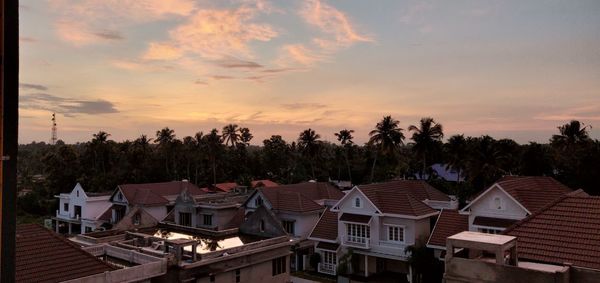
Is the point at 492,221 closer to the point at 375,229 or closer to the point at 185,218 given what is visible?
the point at 375,229

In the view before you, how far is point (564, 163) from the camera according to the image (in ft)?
154

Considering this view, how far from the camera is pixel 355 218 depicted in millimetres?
33875

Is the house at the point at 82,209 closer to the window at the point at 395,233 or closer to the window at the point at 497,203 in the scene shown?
the window at the point at 395,233

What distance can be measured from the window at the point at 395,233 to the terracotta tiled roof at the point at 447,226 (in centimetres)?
204

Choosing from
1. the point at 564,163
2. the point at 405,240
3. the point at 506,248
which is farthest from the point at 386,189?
the point at 564,163

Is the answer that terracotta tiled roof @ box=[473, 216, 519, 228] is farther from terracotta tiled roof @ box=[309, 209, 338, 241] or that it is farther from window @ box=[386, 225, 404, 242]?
terracotta tiled roof @ box=[309, 209, 338, 241]

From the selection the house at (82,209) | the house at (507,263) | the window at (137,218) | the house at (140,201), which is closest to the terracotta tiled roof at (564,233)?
the house at (507,263)

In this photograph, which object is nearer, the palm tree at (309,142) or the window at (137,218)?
the window at (137,218)

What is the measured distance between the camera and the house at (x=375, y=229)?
3216 cm

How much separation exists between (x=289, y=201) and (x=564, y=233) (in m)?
23.6

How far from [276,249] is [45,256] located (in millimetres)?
12297

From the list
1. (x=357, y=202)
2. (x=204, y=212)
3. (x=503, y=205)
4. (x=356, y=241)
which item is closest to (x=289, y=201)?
(x=357, y=202)

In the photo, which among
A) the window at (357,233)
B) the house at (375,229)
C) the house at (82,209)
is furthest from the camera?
the house at (82,209)

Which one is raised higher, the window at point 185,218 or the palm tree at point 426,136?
the palm tree at point 426,136
